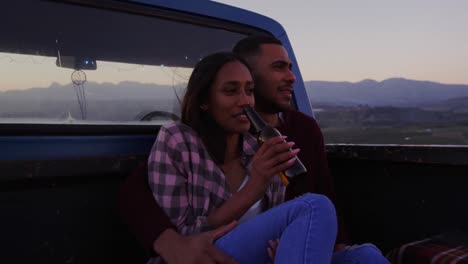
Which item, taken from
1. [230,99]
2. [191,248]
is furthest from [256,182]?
[230,99]

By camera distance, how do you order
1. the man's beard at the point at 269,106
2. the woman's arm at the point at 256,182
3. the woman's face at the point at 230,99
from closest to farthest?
the woman's arm at the point at 256,182
the woman's face at the point at 230,99
the man's beard at the point at 269,106

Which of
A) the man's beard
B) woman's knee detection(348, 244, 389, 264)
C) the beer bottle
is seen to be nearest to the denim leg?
woman's knee detection(348, 244, 389, 264)

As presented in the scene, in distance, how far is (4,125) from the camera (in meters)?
1.74

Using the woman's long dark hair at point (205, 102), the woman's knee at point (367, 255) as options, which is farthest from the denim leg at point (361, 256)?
the woman's long dark hair at point (205, 102)

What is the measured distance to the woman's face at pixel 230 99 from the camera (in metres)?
2.06

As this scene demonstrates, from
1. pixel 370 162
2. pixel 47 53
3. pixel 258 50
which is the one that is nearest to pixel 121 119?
pixel 47 53

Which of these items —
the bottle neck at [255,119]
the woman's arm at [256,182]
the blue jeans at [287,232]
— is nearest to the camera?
the blue jeans at [287,232]

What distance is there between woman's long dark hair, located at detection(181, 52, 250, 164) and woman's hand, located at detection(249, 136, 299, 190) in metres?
0.30

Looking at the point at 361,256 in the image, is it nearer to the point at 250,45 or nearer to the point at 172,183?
the point at 172,183

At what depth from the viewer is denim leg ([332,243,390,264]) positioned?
1766 millimetres

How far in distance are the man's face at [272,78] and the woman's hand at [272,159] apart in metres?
0.71

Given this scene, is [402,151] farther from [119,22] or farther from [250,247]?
[119,22]

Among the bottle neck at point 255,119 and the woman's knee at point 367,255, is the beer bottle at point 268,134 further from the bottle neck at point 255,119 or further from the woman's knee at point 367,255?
the woman's knee at point 367,255

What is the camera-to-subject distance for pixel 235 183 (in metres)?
2.01
